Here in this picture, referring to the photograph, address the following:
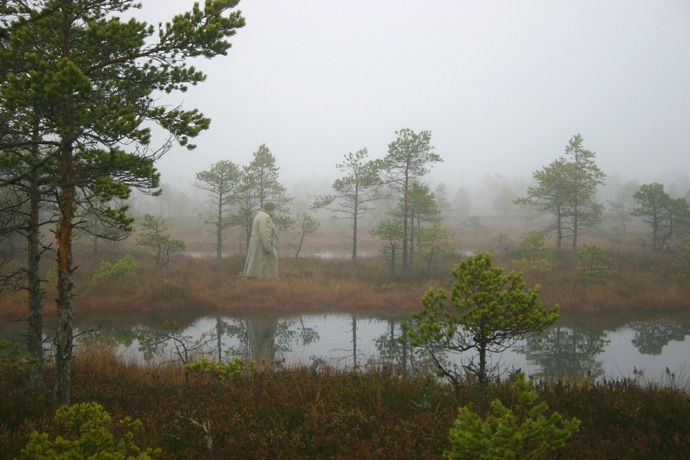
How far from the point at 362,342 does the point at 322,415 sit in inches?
201

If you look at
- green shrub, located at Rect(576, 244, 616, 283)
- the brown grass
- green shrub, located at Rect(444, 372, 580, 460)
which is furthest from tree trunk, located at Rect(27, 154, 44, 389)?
green shrub, located at Rect(576, 244, 616, 283)

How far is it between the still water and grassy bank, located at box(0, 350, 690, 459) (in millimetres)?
1152

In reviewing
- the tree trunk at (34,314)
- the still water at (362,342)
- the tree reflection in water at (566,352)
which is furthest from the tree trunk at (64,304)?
the tree reflection in water at (566,352)

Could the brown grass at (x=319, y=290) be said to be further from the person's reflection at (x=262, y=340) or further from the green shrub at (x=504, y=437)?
the green shrub at (x=504, y=437)

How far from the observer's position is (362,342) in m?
9.03

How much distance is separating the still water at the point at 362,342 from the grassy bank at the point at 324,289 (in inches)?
46.8

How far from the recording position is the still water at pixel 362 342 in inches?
283

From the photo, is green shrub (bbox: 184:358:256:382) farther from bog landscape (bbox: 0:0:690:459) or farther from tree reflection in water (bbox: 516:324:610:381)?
tree reflection in water (bbox: 516:324:610:381)

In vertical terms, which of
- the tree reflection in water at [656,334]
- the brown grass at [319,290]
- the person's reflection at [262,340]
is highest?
the brown grass at [319,290]

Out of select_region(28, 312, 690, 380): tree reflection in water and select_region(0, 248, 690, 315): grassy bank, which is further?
select_region(0, 248, 690, 315): grassy bank

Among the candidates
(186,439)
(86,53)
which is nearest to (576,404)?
(186,439)

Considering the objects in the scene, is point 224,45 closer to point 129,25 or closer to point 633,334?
point 129,25

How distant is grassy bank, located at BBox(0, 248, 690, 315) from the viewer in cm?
1277

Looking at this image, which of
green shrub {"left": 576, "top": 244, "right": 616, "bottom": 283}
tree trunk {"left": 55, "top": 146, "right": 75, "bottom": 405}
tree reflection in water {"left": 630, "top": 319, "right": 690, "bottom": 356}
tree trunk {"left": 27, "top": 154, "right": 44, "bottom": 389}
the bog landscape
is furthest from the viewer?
green shrub {"left": 576, "top": 244, "right": 616, "bottom": 283}
